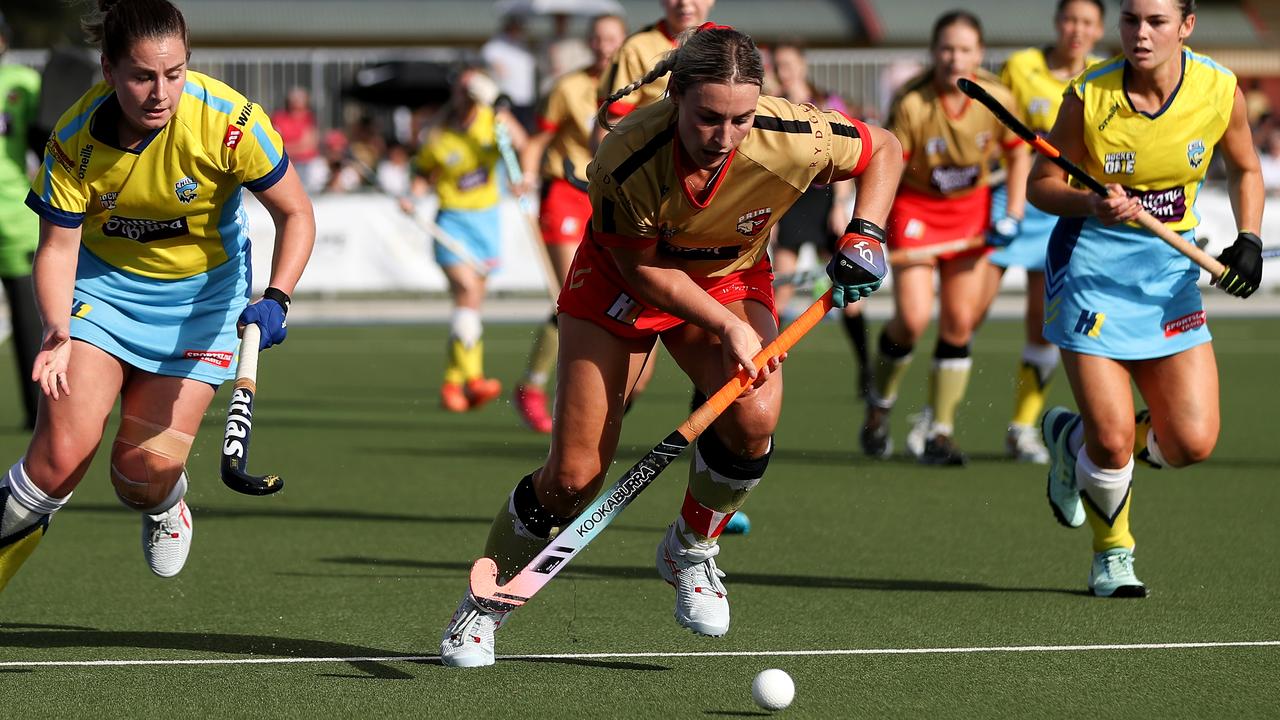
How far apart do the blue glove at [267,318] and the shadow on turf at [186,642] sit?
82 cm

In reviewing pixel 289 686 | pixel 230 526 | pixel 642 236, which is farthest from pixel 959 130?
pixel 289 686

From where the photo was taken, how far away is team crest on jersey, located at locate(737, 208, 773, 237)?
4512 mm

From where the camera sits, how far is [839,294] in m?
4.59

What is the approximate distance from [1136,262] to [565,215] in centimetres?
345

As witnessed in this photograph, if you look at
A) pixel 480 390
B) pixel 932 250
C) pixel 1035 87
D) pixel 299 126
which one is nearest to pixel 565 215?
pixel 932 250

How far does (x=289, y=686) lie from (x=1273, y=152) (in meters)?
16.8

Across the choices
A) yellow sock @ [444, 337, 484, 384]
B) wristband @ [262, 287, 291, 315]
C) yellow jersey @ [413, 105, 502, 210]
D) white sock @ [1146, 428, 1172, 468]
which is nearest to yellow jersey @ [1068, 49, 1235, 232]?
white sock @ [1146, 428, 1172, 468]

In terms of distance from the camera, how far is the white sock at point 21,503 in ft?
15.5

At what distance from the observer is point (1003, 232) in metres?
7.98

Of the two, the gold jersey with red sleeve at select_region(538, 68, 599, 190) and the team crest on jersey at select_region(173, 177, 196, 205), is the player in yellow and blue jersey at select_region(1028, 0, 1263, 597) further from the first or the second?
the gold jersey with red sleeve at select_region(538, 68, 599, 190)

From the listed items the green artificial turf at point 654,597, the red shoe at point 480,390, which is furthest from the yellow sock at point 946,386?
the red shoe at point 480,390

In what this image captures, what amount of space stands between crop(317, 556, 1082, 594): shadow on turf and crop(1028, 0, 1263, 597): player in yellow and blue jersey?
39 centimetres

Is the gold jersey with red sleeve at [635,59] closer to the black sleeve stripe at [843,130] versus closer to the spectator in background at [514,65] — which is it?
the black sleeve stripe at [843,130]

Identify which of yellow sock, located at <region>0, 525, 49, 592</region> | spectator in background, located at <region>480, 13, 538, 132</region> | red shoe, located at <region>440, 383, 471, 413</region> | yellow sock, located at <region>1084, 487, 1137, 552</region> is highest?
yellow sock, located at <region>0, 525, 49, 592</region>
